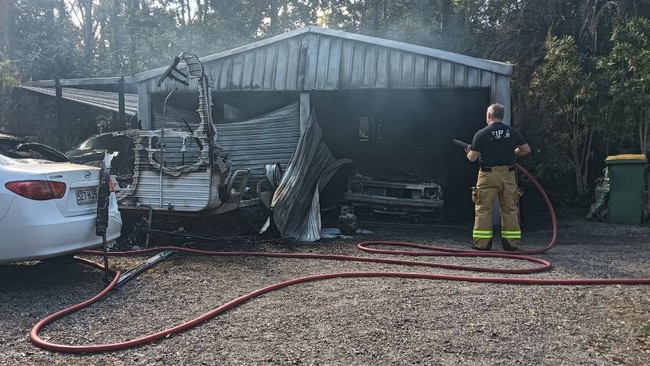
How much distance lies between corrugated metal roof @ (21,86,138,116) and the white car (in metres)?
8.74

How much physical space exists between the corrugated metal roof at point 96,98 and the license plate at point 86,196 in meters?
8.62

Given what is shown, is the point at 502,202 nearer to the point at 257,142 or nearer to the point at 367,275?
the point at 367,275

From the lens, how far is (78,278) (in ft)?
16.7

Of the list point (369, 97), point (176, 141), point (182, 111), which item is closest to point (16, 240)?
point (176, 141)

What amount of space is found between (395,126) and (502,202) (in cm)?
625

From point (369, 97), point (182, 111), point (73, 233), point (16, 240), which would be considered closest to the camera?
point (16, 240)

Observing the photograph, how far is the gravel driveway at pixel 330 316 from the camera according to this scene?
315 centimetres

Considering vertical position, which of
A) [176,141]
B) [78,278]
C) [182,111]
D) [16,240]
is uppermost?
[182,111]

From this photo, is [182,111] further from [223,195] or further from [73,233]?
[73,233]

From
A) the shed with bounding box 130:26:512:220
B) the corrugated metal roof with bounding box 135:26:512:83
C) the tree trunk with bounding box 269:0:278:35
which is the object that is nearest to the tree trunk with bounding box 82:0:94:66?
the tree trunk with bounding box 269:0:278:35

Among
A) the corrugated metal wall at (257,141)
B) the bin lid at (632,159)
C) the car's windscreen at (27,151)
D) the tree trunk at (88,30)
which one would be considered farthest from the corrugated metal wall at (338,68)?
the tree trunk at (88,30)

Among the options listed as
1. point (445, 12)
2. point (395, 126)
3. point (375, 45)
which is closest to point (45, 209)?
point (375, 45)

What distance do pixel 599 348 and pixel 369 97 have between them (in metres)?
8.83

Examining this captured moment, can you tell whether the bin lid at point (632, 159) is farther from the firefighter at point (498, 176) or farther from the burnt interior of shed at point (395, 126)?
the firefighter at point (498, 176)
